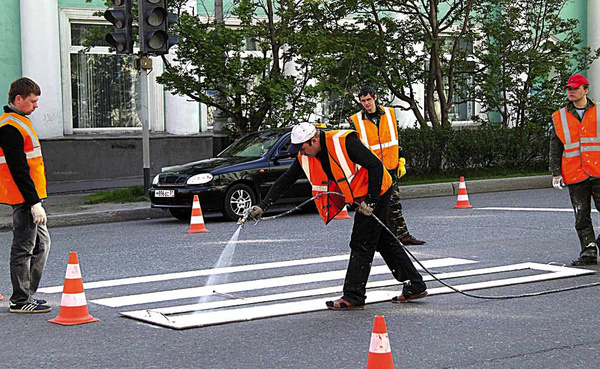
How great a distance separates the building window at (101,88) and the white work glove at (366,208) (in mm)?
17148

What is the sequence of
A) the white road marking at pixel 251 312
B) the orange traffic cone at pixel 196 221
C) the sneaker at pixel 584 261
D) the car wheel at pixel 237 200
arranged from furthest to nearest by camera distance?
the car wheel at pixel 237 200, the orange traffic cone at pixel 196 221, the sneaker at pixel 584 261, the white road marking at pixel 251 312

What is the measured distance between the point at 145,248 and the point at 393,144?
3435 millimetres

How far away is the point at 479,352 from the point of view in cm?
626

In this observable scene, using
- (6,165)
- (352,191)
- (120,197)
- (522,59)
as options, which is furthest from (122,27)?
(522,59)

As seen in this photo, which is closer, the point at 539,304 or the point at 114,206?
the point at 539,304

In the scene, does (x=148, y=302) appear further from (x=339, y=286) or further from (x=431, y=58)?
(x=431, y=58)

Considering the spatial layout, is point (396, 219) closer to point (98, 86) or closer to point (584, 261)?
point (584, 261)

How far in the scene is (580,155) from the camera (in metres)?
9.78

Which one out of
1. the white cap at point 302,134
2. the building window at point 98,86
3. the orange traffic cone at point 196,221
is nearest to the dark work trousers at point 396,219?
the orange traffic cone at point 196,221

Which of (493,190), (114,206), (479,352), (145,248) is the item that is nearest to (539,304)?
(479,352)

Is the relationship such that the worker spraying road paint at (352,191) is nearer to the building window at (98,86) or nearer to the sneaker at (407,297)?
the sneaker at (407,297)

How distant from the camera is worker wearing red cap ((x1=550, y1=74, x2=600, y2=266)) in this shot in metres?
9.71

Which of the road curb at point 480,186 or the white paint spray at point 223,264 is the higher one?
the road curb at point 480,186

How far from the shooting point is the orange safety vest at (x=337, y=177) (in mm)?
7523
